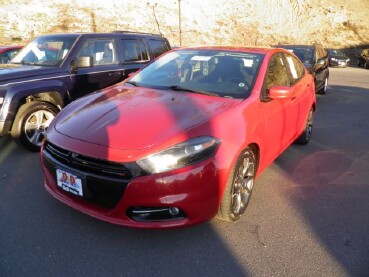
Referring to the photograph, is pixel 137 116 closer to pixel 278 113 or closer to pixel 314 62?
pixel 278 113

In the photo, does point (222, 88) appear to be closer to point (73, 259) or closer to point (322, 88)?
point (73, 259)

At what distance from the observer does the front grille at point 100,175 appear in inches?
103

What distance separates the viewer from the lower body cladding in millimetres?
2625

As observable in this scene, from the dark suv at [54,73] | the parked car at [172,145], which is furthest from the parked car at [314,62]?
the parked car at [172,145]

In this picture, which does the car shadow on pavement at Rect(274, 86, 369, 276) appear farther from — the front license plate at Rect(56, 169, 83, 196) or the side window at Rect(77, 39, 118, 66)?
the side window at Rect(77, 39, 118, 66)

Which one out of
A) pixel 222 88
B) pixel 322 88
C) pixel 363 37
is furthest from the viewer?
pixel 363 37

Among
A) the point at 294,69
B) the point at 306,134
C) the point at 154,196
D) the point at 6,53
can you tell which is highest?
the point at 294,69

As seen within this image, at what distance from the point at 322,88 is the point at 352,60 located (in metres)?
23.5

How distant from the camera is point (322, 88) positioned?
11.0 meters

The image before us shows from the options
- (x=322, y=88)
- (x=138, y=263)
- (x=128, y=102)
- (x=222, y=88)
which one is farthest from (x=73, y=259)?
(x=322, y=88)

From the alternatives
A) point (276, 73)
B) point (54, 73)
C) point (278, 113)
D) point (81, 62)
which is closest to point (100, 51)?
point (81, 62)

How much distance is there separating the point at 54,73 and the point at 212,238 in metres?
3.64

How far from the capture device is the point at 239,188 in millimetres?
3246

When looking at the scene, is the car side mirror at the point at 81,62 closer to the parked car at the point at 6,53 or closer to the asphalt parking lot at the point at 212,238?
the asphalt parking lot at the point at 212,238
